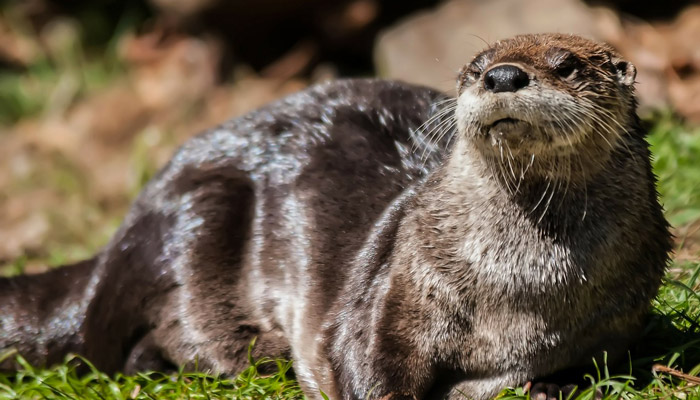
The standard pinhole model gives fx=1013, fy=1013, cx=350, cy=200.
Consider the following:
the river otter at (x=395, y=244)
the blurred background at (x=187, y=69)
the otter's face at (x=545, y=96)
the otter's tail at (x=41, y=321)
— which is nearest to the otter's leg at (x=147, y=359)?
the river otter at (x=395, y=244)

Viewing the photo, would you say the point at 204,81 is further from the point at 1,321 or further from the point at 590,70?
→ the point at 590,70

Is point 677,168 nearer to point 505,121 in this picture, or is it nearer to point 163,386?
point 505,121

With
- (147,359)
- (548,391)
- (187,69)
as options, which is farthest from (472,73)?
(187,69)

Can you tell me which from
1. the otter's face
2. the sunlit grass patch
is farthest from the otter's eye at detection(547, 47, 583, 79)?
the sunlit grass patch

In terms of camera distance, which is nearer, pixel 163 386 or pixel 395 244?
pixel 395 244

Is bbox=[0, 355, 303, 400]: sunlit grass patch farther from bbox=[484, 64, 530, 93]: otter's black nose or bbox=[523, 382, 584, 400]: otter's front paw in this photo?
bbox=[484, 64, 530, 93]: otter's black nose

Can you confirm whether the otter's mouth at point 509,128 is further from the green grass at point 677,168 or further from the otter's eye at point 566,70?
the green grass at point 677,168

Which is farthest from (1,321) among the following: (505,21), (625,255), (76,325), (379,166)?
(505,21)

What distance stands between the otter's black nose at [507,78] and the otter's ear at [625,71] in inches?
14.5

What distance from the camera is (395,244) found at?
107 inches

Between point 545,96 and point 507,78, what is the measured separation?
10cm

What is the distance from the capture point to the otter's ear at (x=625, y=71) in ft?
8.10

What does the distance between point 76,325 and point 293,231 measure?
797mm

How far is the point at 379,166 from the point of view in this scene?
311 centimetres
